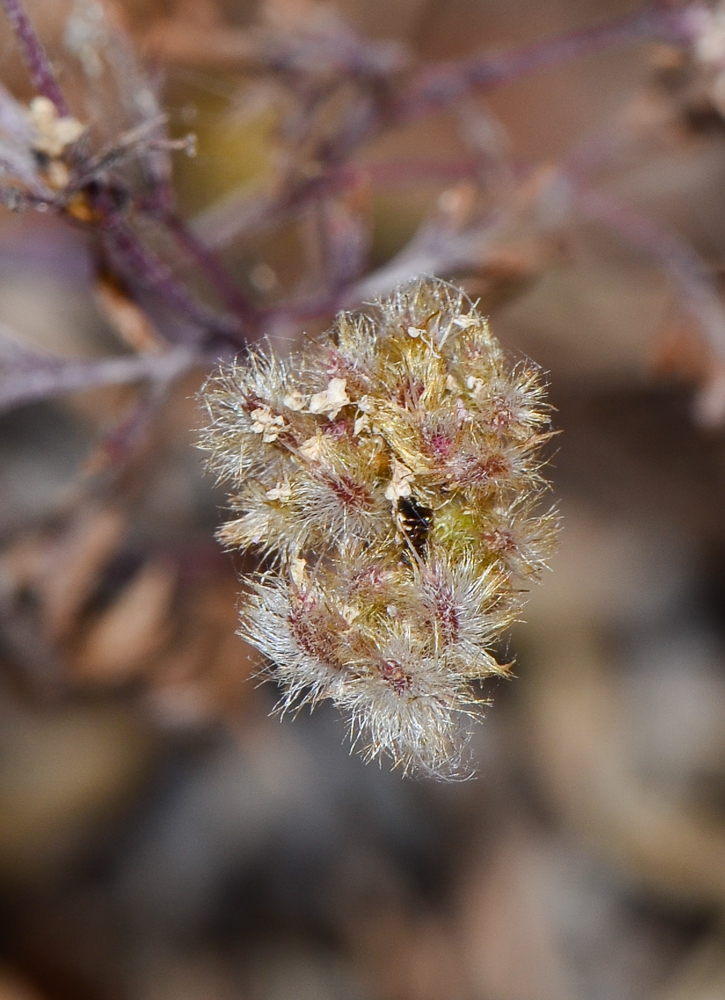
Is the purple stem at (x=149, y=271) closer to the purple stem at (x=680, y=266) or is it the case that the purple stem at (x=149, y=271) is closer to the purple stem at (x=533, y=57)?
the purple stem at (x=533, y=57)

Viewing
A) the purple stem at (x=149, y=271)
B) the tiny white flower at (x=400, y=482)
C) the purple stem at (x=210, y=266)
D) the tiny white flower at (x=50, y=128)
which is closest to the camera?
the tiny white flower at (x=400, y=482)

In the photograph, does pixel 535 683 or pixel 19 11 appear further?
pixel 535 683

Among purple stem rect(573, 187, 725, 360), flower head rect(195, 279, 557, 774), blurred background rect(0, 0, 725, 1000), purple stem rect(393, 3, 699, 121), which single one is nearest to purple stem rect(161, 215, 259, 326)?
blurred background rect(0, 0, 725, 1000)

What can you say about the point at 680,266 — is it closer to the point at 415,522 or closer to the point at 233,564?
the point at 233,564

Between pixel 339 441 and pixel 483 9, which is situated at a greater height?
pixel 483 9

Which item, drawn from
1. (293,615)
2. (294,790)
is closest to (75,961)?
(294,790)

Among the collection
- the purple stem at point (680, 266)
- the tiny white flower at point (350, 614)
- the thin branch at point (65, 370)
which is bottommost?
the tiny white flower at point (350, 614)

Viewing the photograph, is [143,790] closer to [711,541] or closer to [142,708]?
[142,708]

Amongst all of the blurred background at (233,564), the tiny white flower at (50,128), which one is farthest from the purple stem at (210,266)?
the tiny white flower at (50,128)
